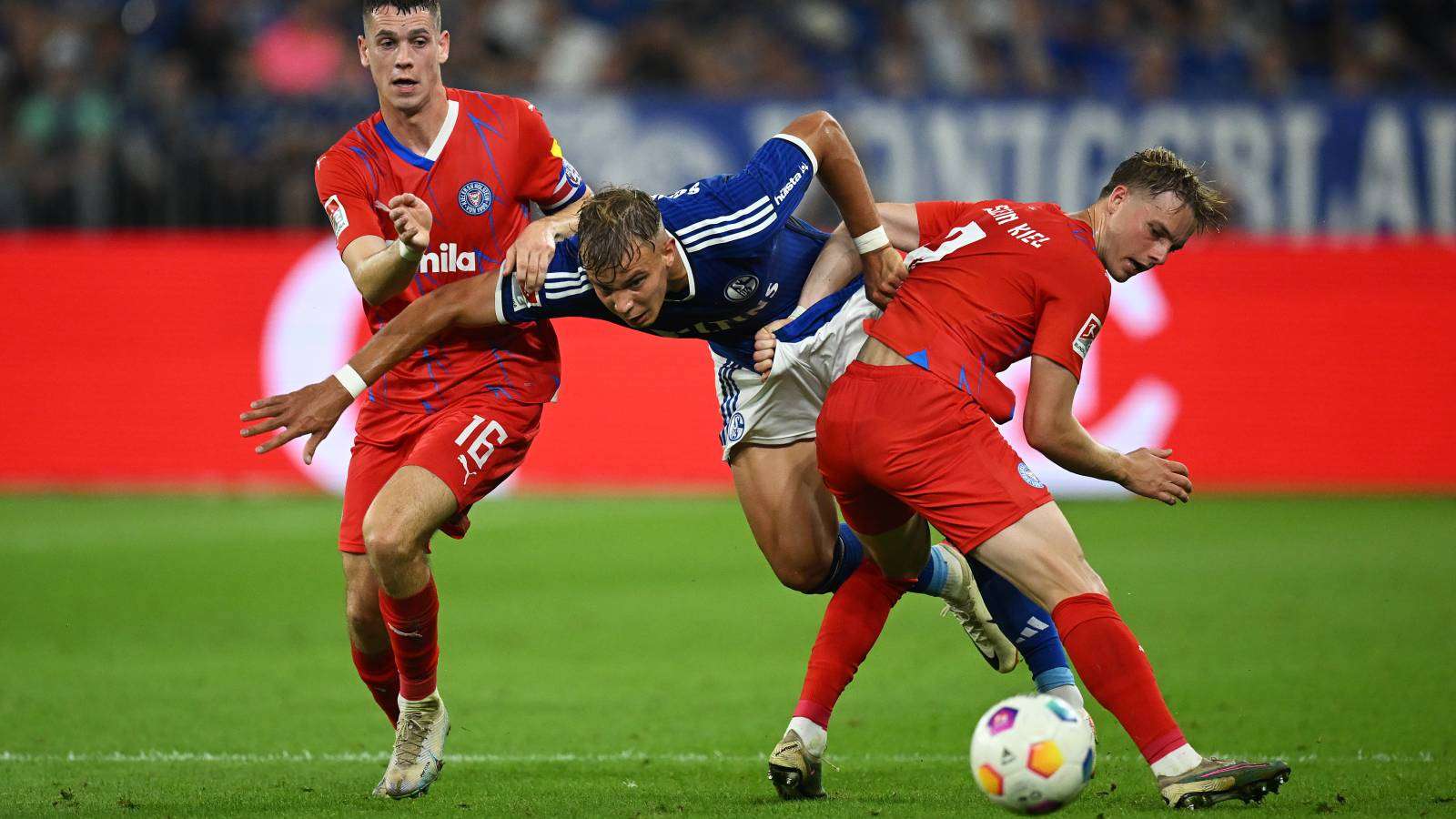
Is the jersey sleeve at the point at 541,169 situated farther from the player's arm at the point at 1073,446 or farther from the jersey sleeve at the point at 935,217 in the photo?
the player's arm at the point at 1073,446

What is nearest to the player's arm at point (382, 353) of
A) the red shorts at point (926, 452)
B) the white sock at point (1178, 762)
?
the red shorts at point (926, 452)

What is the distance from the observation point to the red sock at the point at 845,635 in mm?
5750

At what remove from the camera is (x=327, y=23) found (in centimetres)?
1590

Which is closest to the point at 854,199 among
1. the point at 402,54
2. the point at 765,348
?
the point at 765,348

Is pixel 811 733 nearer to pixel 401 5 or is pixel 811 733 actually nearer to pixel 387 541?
pixel 387 541

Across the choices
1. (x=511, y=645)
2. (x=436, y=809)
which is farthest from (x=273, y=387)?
(x=436, y=809)

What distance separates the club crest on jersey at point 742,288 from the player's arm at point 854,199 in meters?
0.37

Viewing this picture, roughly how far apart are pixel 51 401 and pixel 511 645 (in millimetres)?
6529

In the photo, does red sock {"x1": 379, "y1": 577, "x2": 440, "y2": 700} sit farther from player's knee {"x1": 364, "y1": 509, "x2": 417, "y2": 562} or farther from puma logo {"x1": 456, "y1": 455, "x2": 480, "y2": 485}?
A: puma logo {"x1": 456, "y1": 455, "x2": 480, "y2": 485}

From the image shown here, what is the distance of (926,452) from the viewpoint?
509cm

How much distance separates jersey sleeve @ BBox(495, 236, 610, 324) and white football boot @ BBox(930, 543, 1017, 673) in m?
1.55

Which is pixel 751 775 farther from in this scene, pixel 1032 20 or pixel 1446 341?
pixel 1032 20

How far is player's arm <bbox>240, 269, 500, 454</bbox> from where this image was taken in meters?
5.57

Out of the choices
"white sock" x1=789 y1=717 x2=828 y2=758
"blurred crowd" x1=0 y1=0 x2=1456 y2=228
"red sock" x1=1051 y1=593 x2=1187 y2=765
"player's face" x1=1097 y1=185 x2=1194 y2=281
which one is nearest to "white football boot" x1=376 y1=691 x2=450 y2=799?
"white sock" x1=789 y1=717 x2=828 y2=758
